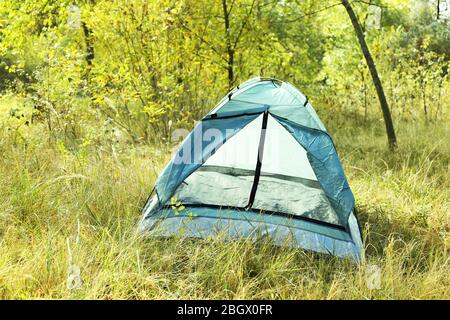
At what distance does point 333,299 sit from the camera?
8.25 ft

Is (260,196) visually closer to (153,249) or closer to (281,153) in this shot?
(281,153)

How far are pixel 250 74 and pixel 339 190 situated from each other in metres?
3.78

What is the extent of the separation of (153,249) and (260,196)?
1.31 m

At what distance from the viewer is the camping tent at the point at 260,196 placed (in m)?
3.20

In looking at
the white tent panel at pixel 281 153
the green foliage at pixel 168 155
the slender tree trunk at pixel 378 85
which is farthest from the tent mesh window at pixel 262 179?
the slender tree trunk at pixel 378 85

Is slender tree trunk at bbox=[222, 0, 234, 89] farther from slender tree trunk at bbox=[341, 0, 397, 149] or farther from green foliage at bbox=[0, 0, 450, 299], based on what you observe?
slender tree trunk at bbox=[341, 0, 397, 149]

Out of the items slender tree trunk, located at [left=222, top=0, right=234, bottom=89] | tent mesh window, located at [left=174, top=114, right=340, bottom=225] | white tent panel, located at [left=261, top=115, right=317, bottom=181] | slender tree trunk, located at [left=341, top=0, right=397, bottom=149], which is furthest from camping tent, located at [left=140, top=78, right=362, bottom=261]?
slender tree trunk, located at [left=222, top=0, right=234, bottom=89]

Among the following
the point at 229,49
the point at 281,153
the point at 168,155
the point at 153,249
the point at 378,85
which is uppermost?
the point at 229,49

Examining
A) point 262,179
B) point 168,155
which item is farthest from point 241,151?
point 168,155

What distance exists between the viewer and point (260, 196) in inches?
156

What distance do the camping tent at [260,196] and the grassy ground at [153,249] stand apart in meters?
0.15

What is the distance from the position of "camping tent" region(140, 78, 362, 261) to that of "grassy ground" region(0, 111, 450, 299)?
0.15 meters

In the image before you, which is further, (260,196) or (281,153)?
(281,153)

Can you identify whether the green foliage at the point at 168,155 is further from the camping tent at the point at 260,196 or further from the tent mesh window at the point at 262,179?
the tent mesh window at the point at 262,179
